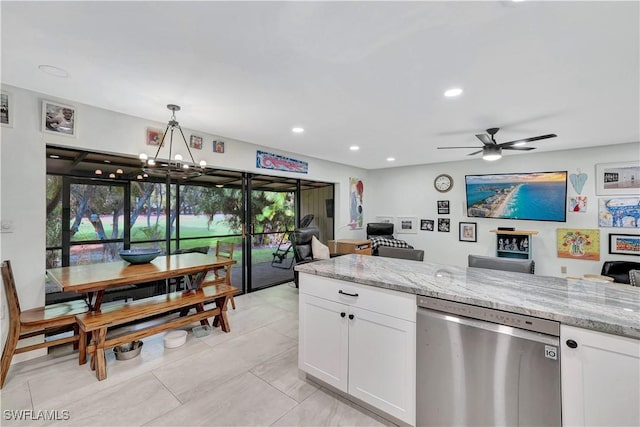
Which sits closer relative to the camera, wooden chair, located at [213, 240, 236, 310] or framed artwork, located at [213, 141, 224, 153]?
wooden chair, located at [213, 240, 236, 310]

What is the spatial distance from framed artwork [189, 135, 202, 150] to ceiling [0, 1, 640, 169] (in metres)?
0.35

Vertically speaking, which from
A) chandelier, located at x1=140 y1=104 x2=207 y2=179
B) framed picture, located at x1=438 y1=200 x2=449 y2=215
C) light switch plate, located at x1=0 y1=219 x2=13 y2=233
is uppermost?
chandelier, located at x1=140 y1=104 x2=207 y2=179

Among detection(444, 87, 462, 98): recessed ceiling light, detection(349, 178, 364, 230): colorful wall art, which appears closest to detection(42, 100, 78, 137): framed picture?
detection(444, 87, 462, 98): recessed ceiling light

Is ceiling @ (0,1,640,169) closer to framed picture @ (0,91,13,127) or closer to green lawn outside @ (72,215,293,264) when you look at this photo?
framed picture @ (0,91,13,127)

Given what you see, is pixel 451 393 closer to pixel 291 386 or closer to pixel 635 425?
pixel 635 425

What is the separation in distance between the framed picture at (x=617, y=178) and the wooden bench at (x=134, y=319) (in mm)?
6181

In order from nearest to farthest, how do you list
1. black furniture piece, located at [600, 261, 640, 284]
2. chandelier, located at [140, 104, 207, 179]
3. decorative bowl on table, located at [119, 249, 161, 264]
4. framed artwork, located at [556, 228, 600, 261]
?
chandelier, located at [140, 104, 207, 179]
decorative bowl on table, located at [119, 249, 161, 264]
black furniture piece, located at [600, 261, 640, 284]
framed artwork, located at [556, 228, 600, 261]

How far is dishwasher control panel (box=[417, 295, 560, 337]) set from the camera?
1.28 meters

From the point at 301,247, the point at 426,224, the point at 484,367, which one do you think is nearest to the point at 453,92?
the point at 484,367

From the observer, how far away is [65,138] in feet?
8.92

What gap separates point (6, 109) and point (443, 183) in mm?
6836

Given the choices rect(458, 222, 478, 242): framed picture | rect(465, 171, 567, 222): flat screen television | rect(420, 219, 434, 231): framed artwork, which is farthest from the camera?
rect(420, 219, 434, 231): framed artwork

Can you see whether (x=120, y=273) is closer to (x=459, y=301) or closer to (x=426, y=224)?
(x=459, y=301)

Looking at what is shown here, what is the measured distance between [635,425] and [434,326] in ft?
2.69
